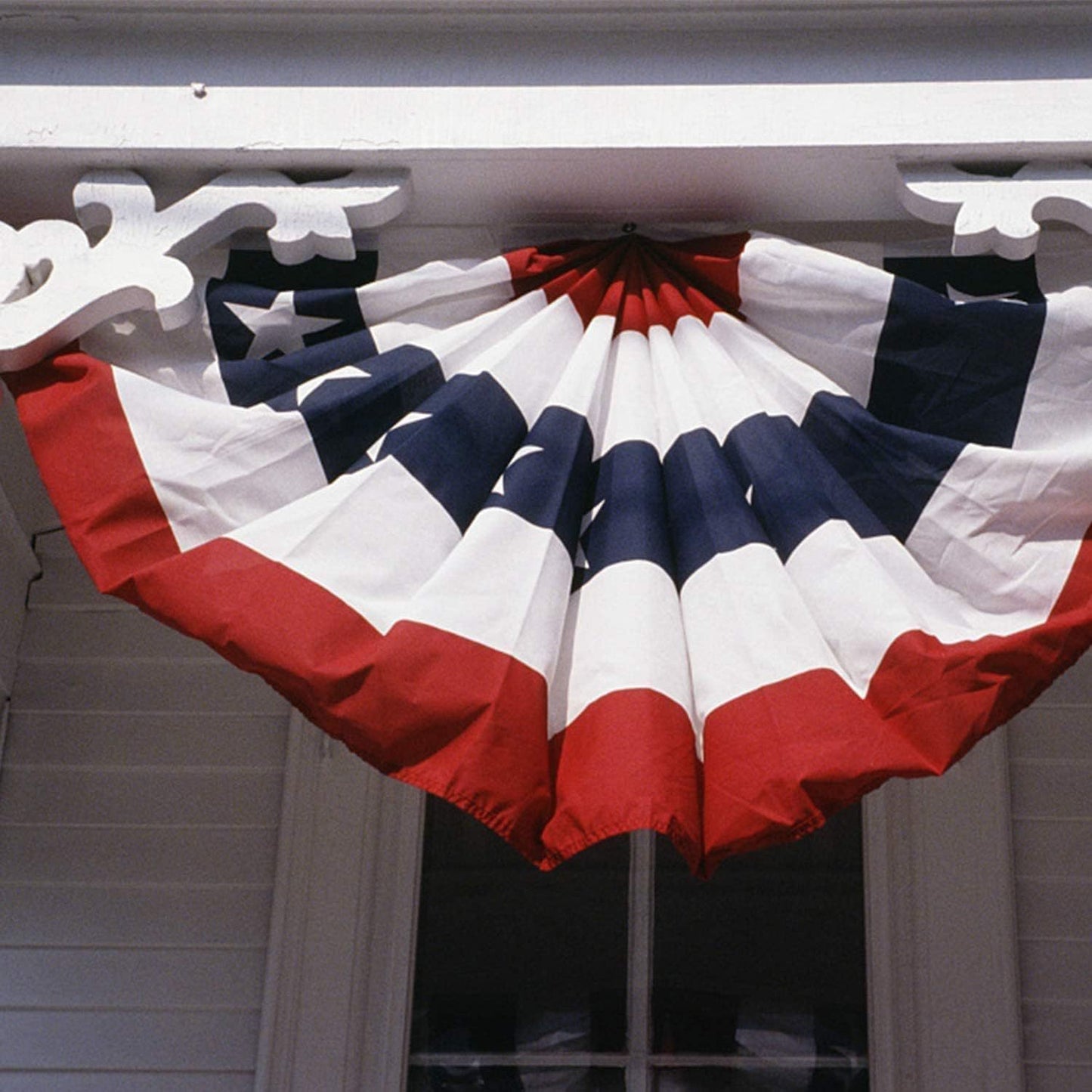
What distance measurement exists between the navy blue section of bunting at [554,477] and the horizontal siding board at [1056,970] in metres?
1.61

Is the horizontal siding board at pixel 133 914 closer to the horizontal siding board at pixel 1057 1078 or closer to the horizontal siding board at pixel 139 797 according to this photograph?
the horizontal siding board at pixel 139 797

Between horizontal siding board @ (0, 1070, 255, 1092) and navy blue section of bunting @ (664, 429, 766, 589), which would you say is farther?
horizontal siding board @ (0, 1070, 255, 1092)

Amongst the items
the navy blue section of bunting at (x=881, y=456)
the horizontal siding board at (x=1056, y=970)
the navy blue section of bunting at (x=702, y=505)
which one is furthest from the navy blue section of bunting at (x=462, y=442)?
the horizontal siding board at (x=1056, y=970)

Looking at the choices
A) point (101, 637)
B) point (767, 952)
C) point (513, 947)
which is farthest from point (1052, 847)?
point (101, 637)

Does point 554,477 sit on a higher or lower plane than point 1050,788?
higher

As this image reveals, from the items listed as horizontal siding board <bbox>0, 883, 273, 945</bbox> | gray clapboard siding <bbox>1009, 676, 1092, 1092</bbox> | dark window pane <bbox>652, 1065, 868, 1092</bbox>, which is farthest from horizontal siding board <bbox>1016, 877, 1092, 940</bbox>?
horizontal siding board <bbox>0, 883, 273, 945</bbox>

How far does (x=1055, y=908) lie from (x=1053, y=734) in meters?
0.39

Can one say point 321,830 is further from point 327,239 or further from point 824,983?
point 327,239

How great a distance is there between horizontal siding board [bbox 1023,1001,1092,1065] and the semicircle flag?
1376mm

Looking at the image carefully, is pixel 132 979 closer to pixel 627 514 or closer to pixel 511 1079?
pixel 511 1079

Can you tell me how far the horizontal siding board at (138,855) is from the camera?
3879 mm

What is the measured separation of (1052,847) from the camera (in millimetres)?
3816

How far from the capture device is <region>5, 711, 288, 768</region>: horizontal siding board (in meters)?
3.98

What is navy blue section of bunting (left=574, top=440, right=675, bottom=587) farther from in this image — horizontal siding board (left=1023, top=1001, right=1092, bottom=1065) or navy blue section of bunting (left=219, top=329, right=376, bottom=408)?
horizontal siding board (left=1023, top=1001, right=1092, bottom=1065)
